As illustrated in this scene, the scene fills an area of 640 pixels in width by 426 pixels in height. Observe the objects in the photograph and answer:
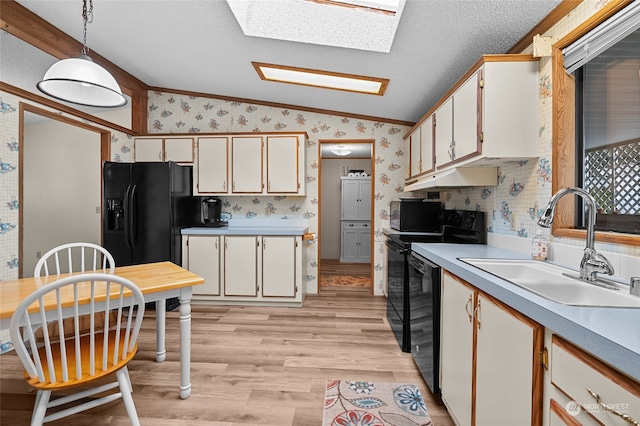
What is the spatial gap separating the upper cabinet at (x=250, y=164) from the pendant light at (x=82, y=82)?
187 centimetres

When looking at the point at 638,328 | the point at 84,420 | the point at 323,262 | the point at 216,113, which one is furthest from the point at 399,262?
the point at 323,262

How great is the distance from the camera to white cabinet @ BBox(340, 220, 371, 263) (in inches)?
248

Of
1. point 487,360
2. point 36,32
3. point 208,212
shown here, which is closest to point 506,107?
point 487,360

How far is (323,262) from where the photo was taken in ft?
20.9

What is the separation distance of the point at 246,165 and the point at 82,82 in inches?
88.3

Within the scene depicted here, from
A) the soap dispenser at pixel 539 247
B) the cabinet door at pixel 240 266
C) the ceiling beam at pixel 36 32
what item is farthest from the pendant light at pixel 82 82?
the soap dispenser at pixel 539 247

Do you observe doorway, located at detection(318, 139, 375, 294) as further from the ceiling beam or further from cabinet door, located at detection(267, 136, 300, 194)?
the ceiling beam

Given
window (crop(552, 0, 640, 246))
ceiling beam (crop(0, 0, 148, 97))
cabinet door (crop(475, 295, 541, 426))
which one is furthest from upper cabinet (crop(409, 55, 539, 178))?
ceiling beam (crop(0, 0, 148, 97))

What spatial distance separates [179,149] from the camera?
A: 3.74 meters

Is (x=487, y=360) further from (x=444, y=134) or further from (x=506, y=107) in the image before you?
(x=444, y=134)

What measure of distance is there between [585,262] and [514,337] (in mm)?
528

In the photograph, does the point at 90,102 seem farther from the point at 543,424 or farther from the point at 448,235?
the point at 448,235

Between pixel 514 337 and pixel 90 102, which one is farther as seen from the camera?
pixel 90 102

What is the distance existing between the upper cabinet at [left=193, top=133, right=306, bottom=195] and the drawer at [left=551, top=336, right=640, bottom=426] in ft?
10.1
